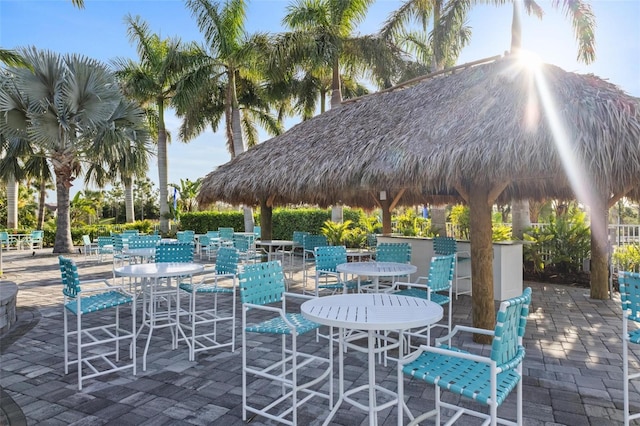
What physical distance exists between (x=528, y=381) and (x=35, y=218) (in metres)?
33.6

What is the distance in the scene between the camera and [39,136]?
1297 centimetres

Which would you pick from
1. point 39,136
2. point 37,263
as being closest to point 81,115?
point 39,136

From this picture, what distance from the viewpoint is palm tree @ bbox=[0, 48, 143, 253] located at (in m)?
12.4

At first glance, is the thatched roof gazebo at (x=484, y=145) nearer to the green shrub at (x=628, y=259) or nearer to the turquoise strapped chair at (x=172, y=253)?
the green shrub at (x=628, y=259)

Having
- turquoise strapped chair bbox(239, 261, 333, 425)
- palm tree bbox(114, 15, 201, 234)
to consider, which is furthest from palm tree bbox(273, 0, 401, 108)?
turquoise strapped chair bbox(239, 261, 333, 425)

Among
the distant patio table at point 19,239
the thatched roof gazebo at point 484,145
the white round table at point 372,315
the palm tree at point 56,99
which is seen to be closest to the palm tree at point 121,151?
the palm tree at point 56,99

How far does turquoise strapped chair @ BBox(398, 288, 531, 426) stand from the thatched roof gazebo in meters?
2.41

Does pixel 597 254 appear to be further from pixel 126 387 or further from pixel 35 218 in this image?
pixel 35 218

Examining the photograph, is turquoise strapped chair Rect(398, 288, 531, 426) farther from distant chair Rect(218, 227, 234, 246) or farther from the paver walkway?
distant chair Rect(218, 227, 234, 246)

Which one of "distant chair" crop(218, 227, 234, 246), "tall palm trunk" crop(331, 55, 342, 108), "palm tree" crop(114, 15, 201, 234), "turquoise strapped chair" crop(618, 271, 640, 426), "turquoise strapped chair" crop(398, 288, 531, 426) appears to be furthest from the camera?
"palm tree" crop(114, 15, 201, 234)

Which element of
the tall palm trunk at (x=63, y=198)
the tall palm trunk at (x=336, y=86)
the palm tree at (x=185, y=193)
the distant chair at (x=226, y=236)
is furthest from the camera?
the palm tree at (x=185, y=193)

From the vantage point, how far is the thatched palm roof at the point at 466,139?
4320mm

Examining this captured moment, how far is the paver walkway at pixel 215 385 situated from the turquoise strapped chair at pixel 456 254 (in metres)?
2.20


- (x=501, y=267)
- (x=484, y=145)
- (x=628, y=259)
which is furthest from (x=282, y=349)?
(x=628, y=259)
